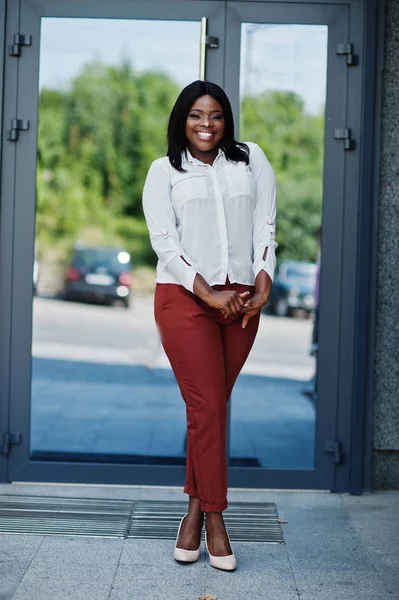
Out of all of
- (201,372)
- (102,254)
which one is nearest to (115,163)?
(102,254)

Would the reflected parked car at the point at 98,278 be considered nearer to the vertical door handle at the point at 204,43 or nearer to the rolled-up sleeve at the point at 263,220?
the vertical door handle at the point at 204,43

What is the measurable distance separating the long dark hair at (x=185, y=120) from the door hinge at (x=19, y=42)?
4.57ft

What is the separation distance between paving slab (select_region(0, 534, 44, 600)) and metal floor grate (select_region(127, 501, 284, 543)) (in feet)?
1.31

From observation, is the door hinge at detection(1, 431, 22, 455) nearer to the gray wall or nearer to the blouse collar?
the gray wall

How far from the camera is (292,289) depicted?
17.1m

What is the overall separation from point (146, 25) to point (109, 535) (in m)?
2.58

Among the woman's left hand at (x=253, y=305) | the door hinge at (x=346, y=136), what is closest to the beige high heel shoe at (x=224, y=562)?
the woman's left hand at (x=253, y=305)

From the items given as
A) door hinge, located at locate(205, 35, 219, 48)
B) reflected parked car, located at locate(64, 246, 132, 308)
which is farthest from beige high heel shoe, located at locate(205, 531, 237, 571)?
reflected parked car, located at locate(64, 246, 132, 308)

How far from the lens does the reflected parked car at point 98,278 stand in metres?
17.1

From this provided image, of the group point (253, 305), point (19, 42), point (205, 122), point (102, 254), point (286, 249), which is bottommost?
point (253, 305)

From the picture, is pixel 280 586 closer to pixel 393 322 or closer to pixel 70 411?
pixel 393 322

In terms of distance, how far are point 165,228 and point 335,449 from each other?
1785 mm

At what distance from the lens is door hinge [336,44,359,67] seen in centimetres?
460

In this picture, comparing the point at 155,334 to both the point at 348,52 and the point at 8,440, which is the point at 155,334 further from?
the point at 348,52
